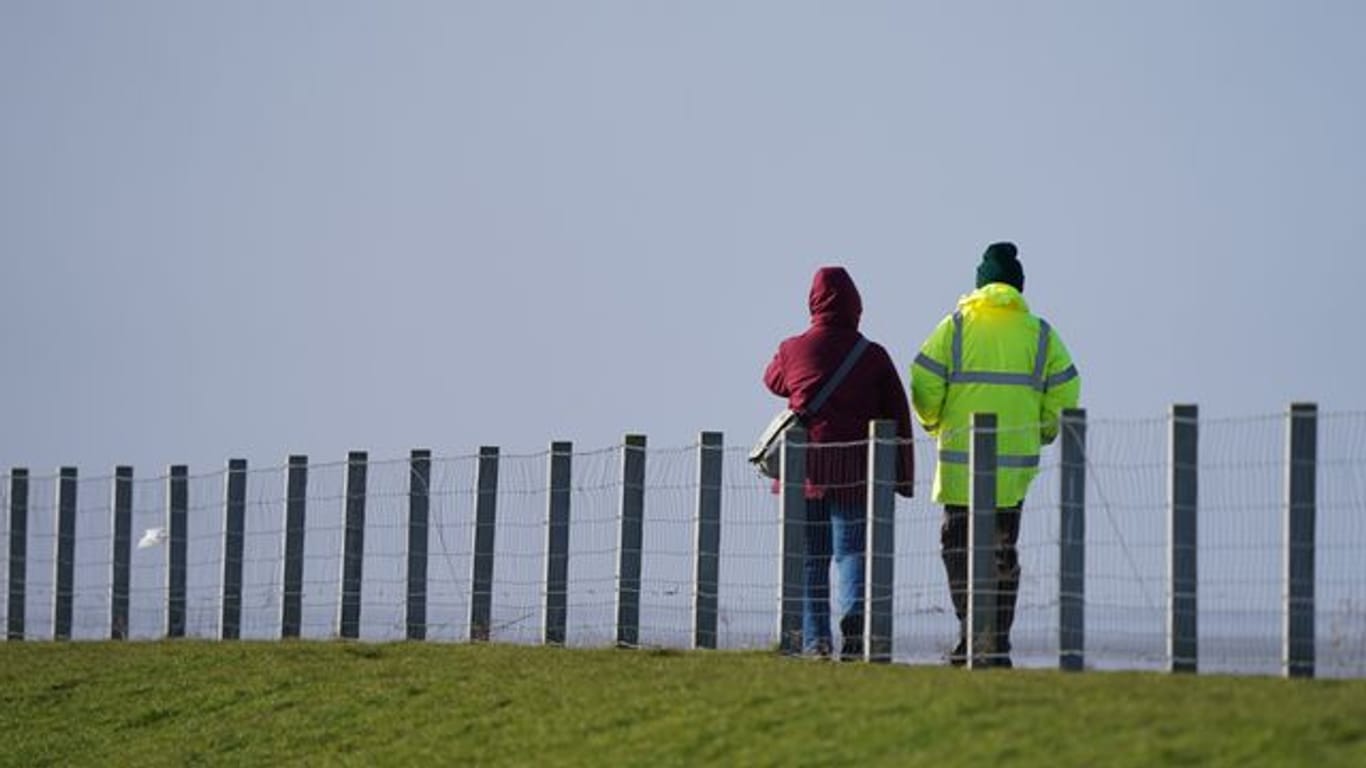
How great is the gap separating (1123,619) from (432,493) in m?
10.5

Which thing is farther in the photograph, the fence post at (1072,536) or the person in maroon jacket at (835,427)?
the person in maroon jacket at (835,427)

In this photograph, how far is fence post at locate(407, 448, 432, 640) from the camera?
1209 inches

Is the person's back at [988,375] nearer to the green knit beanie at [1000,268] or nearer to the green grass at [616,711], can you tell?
the green knit beanie at [1000,268]

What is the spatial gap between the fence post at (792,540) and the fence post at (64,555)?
13.7 meters

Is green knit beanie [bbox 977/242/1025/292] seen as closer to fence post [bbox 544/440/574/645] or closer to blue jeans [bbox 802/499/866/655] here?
blue jeans [bbox 802/499/866/655]

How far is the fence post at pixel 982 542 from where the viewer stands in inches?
877

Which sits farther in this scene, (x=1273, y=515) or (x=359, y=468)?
(x=359, y=468)

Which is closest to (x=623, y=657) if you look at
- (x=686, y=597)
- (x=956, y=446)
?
(x=686, y=597)

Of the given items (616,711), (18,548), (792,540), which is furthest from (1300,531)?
(18,548)

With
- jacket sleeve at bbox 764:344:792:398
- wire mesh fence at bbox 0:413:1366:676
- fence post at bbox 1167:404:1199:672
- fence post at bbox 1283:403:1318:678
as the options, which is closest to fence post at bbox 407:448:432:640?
wire mesh fence at bbox 0:413:1366:676

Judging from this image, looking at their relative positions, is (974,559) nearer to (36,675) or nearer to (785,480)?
(785,480)

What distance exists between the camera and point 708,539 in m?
26.4

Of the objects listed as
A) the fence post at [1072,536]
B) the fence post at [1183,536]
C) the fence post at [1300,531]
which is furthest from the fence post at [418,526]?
the fence post at [1300,531]

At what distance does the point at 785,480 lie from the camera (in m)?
24.8
